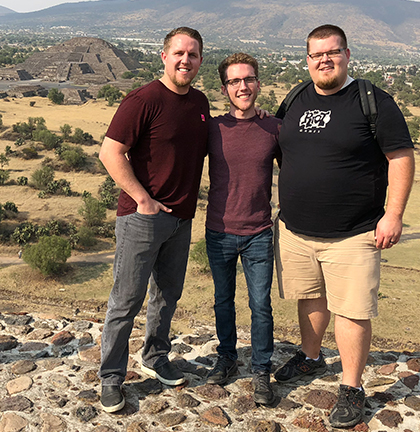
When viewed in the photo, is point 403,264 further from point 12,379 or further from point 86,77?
point 86,77

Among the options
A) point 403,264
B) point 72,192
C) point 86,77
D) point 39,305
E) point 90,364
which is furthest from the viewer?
point 86,77

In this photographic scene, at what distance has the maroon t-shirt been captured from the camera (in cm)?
362

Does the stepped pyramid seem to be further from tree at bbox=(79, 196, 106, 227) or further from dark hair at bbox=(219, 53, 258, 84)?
dark hair at bbox=(219, 53, 258, 84)

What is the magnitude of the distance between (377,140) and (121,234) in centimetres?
216

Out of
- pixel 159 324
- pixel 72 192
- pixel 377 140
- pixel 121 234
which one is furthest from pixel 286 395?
pixel 72 192

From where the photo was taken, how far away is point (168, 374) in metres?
4.43

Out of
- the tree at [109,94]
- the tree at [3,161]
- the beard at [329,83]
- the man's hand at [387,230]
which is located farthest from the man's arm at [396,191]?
the tree at [109,94]

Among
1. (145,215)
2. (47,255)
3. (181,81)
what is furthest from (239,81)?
(47,255)

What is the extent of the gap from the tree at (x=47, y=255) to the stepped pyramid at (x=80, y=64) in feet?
167

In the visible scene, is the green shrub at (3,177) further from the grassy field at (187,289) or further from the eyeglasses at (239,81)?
the eyeglasses at (239,81)

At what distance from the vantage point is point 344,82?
3791 millimetres

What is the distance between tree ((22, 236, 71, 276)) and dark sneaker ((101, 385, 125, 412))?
27.0ft

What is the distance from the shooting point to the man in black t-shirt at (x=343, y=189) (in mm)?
3637

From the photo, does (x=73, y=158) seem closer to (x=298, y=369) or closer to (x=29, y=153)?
(x=29, y=153)
